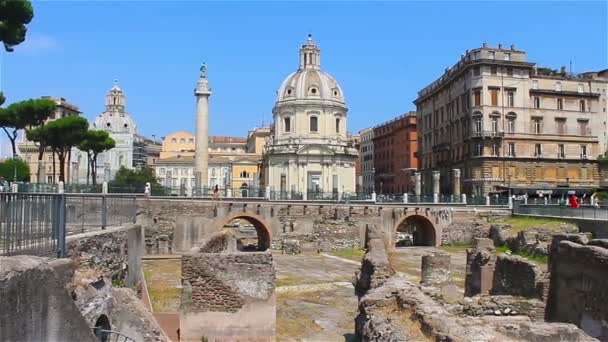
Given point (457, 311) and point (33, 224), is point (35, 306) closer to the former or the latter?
point (33, 224)

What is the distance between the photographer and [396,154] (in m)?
93.9

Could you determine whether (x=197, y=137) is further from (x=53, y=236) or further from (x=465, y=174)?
(x=53, y=236)

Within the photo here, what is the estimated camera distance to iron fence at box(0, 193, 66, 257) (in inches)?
316

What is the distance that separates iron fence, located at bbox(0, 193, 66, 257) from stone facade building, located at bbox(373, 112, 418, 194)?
7088 cm

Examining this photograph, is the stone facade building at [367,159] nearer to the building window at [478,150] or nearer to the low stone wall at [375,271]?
the building window at [478,150]

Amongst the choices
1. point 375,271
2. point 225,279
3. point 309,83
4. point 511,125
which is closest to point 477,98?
point 511,125

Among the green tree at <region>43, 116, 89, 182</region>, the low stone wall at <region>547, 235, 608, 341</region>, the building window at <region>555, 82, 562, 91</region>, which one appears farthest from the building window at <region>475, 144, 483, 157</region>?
the low stone wall at <region>547, 235, 608, 341</region>

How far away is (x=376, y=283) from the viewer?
14.8 metres

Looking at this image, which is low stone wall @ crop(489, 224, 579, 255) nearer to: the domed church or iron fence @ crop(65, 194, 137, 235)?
iron fence @ crop(65, 194, 137, 235)

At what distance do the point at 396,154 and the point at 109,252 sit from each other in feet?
272

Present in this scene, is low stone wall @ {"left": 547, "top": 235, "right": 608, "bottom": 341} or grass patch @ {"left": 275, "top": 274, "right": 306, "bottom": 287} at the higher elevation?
low stone wall @ {"left": 547, "top": 235, "right": 608, "bottom": 341}

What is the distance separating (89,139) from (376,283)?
1866 inches

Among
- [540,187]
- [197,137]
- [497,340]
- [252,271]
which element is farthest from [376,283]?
[540,187]

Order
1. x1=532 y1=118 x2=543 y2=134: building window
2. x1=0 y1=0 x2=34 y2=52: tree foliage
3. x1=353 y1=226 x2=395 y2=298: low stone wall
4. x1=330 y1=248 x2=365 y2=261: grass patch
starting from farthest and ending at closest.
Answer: x1=532 y1=118 x2=543 y2=134: building window, x1=330 y1=248 x2=365 y2=261: grass patch, x1=0 y1=0 x2=34 y2=52: tree foliage, x1=353 y1=226 x2=395 y2=298: low stone wall
